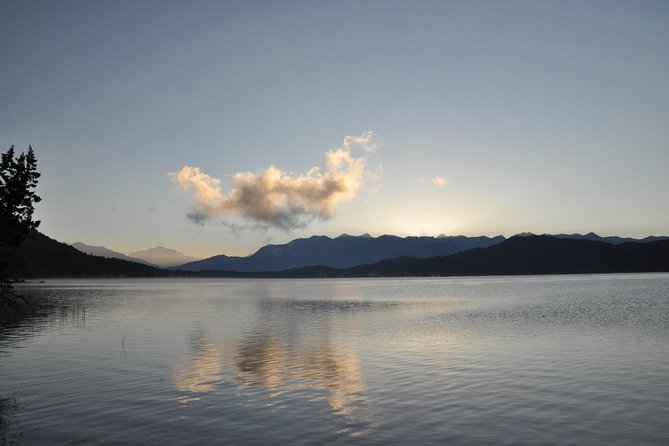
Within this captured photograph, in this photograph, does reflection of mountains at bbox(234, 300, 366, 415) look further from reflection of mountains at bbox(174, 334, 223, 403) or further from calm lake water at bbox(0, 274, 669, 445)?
reflection of mountains at bbox(174, 334, 223, 403)

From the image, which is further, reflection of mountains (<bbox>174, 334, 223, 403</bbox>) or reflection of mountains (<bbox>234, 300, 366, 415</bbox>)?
reflection of mountains (<bbox>174, 334, 223, 403</bbox>)

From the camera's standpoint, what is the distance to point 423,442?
842 inches

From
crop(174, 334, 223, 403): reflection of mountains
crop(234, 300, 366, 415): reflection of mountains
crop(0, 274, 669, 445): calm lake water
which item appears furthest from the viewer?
crop(174, 334, 223, 403): reflection of mountains

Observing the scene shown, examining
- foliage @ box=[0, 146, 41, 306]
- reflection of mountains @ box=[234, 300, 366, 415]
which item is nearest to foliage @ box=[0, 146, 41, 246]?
foliage @ box=[0, 146, 41, 306]

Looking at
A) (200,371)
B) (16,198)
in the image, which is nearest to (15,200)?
(16,198)

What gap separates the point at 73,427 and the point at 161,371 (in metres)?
14.8

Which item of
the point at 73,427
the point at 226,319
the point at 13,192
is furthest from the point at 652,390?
the point at 226,319

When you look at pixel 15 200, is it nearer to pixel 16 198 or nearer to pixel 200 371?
pixel 16 198

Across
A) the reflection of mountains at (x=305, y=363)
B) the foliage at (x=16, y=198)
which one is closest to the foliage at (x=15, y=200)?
the foliage at (x=16, y=198)

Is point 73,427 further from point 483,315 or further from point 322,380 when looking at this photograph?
point 483,315

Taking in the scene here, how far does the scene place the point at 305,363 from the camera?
42031mm

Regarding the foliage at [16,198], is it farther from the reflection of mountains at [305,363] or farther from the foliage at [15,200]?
the reflection of mountains at [305,363]

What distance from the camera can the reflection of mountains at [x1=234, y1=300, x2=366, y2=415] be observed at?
3180 cm

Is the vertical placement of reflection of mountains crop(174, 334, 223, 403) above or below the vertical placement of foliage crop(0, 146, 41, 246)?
below
